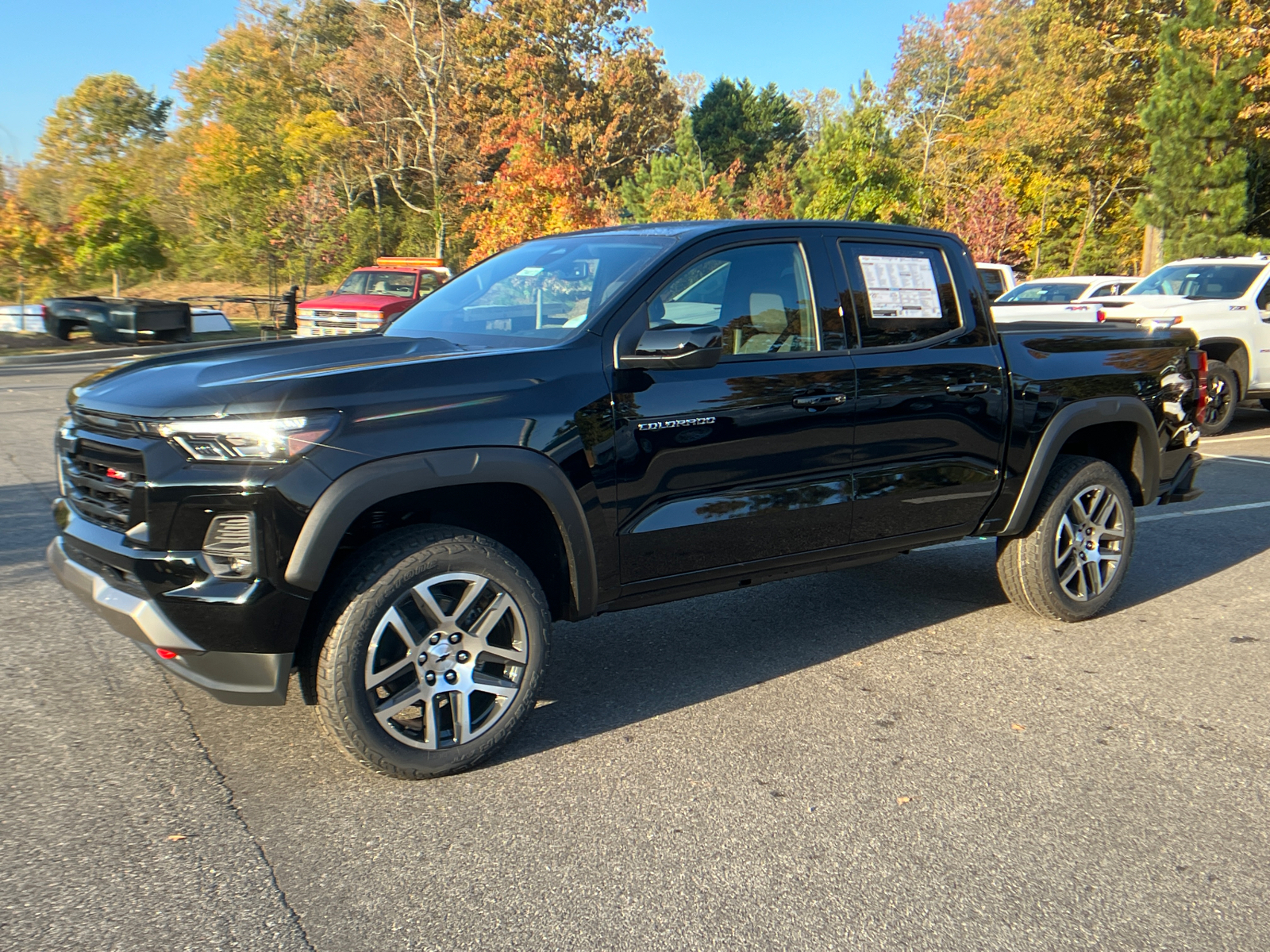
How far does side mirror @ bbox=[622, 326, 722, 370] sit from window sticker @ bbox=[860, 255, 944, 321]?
3.92 ft

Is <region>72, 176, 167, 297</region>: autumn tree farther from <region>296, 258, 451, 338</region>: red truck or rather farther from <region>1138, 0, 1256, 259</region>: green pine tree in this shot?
<region>1138, 0, 1256, 259</region>: green pine tree

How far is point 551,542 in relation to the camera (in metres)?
3.96

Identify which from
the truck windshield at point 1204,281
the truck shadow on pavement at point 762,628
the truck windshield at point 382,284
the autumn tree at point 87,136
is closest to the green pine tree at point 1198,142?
the truck windshield at point 1204,281

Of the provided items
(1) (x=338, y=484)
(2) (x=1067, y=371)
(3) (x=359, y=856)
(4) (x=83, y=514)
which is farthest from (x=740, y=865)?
(2) (x=1067, y=371)

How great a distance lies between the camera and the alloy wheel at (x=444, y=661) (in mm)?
3523

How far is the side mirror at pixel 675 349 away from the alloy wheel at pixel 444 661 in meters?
0.97

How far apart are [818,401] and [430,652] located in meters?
1.89

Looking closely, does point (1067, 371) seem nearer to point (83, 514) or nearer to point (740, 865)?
point (740, 865)

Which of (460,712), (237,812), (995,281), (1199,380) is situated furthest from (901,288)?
(995,281)

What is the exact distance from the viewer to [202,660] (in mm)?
3328

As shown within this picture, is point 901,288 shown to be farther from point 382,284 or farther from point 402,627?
point 382,284

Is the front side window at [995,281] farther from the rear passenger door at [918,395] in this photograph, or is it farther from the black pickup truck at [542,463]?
the rear passenger door at [918,395]

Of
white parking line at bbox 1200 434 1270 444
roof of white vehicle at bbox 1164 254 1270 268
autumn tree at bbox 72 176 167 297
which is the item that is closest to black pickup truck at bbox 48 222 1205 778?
white parking line at bbox 1200 434 1270 444

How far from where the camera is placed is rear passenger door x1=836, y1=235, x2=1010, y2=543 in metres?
4.62
